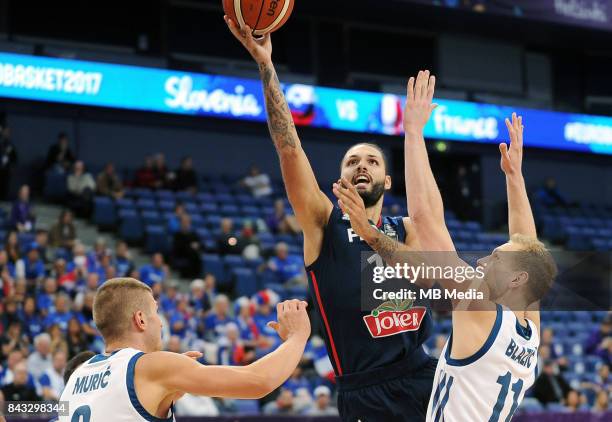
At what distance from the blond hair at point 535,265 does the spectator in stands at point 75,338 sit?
29.3 ft

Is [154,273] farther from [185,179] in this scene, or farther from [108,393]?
[108,393]

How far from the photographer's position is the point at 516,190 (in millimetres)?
5738

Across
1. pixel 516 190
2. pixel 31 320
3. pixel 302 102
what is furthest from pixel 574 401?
pixel 516 190

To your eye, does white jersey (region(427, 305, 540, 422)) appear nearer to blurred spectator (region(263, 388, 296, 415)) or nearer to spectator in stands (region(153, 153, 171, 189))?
blurred spectator (region(263, 388, 296, 415))

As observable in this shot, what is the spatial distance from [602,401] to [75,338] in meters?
8.15

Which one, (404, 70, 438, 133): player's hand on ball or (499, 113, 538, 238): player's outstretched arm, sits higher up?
(404, 70, 438, 133): player's hand on ball

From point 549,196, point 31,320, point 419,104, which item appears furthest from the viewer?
point 549,196

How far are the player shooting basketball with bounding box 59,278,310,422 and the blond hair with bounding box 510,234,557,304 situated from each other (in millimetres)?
1025

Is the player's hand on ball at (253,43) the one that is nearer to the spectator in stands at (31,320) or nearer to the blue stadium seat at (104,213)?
the spectator in stands at (31,320)

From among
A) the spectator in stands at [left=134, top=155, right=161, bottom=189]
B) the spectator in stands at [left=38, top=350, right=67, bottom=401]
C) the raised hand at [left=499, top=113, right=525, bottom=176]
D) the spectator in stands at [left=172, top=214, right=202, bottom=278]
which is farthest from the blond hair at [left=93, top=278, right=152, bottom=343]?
the spectator in stands at [left=134, top=155, right=161, bottom=189]

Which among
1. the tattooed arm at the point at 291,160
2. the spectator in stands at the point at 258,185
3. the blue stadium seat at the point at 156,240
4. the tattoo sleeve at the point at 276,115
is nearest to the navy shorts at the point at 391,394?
the tattooed arm at the point at 291,160

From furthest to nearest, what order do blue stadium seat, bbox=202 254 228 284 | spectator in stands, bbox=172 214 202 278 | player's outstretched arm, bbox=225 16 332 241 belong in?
1. spectator in stands, bbox=172 214 202 278
2. blue stadium seat, bbox=202 254 228 284
3. player's outstretched arm, bbox=225 16 332 241

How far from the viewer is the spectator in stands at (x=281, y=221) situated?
1911cm

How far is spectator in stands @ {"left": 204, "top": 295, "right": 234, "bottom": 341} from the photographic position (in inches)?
569
